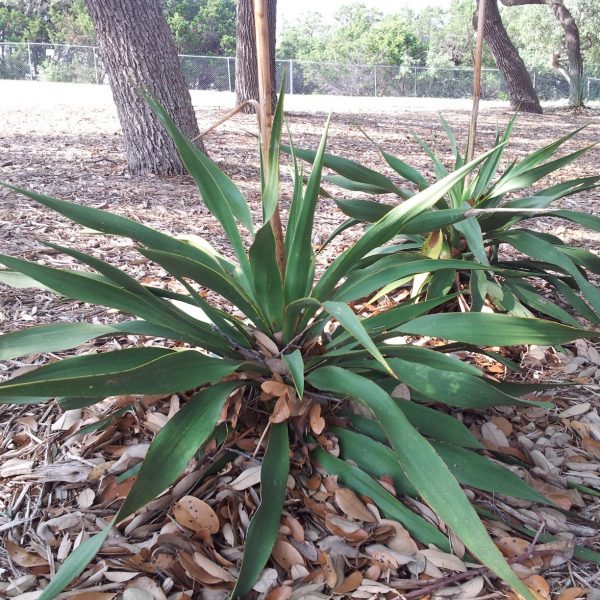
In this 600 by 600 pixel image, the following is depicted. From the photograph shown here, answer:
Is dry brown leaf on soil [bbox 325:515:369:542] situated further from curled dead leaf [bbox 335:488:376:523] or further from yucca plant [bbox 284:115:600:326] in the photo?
yucca plant [bbox 284:115:600:326]

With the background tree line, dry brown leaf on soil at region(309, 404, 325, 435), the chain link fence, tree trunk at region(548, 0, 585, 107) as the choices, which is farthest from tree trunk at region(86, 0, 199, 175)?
the background tree line

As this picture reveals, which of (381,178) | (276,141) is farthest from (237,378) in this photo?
(381,178)

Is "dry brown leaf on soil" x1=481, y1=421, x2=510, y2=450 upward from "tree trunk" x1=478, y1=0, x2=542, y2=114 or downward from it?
downward

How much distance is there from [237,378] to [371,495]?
0.51 m

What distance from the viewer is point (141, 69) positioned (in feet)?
15.1

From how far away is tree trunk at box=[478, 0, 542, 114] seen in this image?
40.9ft

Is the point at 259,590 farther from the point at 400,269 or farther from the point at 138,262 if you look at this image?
the point at 138,262

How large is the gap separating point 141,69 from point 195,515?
386 centimetres

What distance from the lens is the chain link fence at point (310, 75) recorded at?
27.1m

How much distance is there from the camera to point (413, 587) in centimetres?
152

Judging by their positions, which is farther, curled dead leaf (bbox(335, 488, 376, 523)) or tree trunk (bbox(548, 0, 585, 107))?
tree trunk (bbox(548, 0, 585, 107))

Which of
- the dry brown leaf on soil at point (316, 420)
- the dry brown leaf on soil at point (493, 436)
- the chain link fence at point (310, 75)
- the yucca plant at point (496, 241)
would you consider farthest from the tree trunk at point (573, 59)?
the dry brown leaf on soil at point (316, 420)

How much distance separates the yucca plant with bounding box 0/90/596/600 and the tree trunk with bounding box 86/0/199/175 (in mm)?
2956

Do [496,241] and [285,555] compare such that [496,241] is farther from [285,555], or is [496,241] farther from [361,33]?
[361,33]
